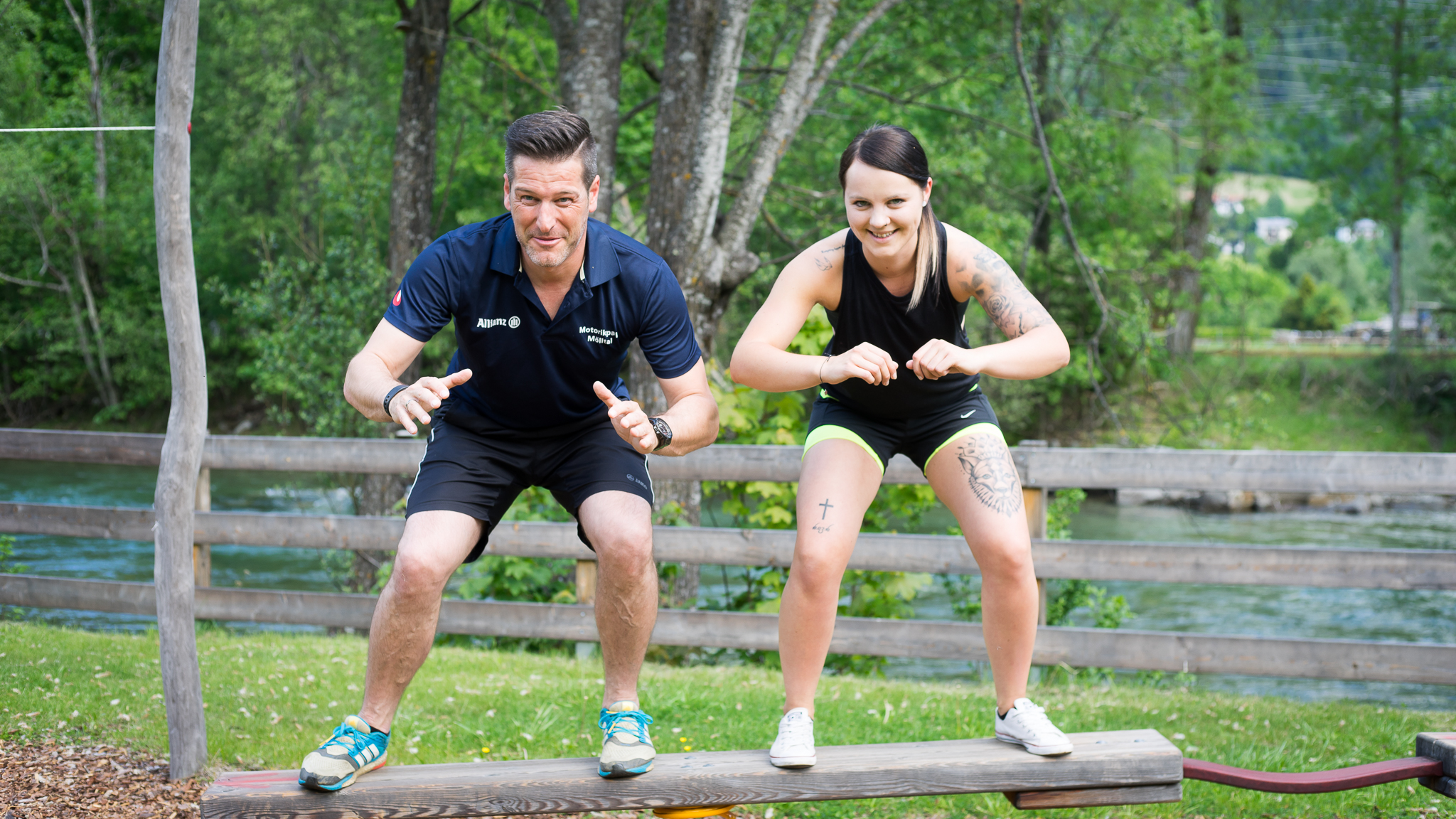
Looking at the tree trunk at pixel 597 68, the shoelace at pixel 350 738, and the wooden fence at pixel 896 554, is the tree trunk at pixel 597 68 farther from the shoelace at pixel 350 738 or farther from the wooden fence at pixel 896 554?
the shoelace at pixel 350 738

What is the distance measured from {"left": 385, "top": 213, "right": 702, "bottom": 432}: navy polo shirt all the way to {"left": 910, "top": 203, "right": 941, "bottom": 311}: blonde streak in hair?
673 millimetres

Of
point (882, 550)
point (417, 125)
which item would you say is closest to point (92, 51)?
point (417, 125)

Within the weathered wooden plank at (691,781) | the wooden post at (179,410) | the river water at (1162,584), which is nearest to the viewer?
the weathered wooden plank at (691,781)

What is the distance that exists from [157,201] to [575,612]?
283cm

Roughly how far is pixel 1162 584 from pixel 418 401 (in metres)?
9.86

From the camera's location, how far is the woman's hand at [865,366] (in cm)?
268

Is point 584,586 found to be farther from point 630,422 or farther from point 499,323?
point 630,422

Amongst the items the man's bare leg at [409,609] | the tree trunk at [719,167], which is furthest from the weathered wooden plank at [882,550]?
the man's bare leg at [409,609]

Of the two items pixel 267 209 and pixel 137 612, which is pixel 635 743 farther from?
pixel 267 209

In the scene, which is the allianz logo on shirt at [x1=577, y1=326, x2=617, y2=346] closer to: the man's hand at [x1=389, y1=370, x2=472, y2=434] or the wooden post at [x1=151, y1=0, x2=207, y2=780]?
the man's hand at [x1=389, y1=370, x2=472, y2=434]

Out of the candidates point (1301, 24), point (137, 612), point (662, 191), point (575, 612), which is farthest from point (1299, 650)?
point (1301, 24)

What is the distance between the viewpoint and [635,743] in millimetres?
2820

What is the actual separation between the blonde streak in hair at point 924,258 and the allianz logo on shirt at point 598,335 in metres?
0.87

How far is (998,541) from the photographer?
9.76 feet
